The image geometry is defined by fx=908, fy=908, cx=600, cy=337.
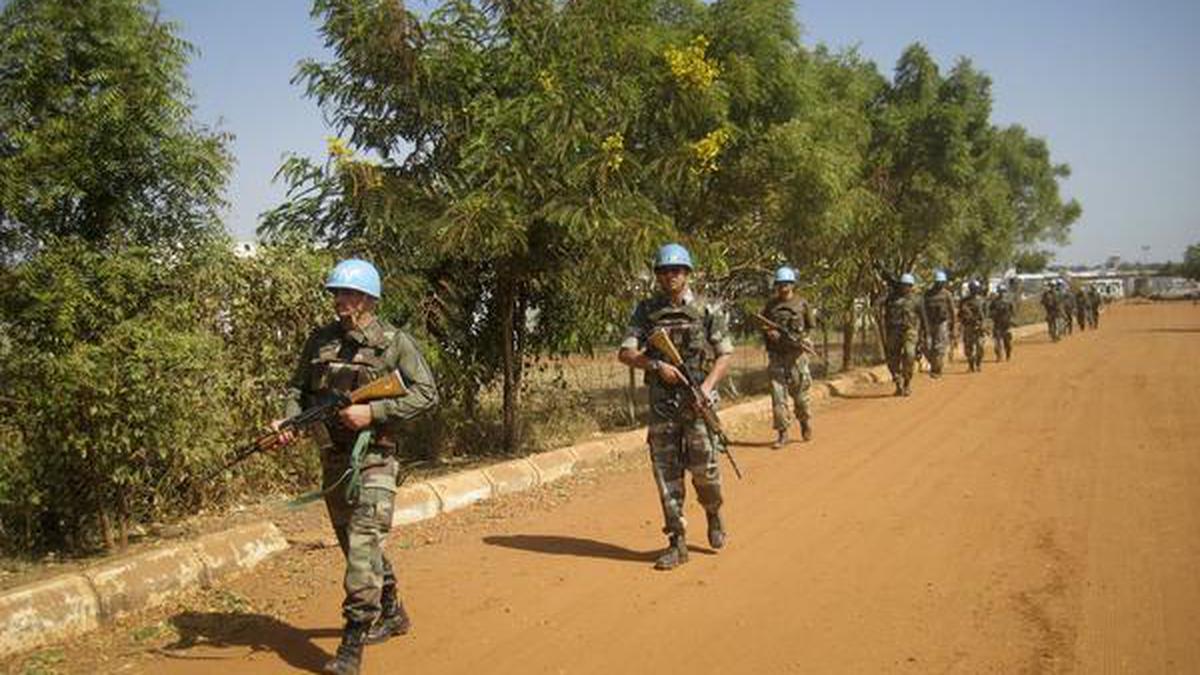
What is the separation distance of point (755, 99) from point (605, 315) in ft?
17.6

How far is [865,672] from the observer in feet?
13.5

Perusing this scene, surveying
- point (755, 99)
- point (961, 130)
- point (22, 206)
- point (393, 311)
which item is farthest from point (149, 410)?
point (961, 130)

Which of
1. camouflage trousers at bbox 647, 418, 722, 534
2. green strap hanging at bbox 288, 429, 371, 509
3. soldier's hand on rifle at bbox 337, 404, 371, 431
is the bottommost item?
camouflage trousers at bbox 647, 418, 722, 534

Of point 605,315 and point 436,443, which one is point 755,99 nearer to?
point 605,315

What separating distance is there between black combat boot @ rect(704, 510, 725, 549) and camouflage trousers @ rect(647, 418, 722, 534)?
7.8 inches

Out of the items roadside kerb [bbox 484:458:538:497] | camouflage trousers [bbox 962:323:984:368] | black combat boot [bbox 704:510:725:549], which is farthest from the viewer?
camouflage trousers [bbox 962:323:984:368]

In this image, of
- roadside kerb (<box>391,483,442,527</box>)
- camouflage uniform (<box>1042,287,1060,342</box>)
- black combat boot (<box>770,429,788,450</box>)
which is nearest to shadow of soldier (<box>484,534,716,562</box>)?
roadside kerb (<box>391,483,442,527</box>)

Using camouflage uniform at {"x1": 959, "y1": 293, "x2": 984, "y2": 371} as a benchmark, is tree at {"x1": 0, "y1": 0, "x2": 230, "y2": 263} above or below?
above

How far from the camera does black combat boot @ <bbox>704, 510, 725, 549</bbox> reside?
609cm

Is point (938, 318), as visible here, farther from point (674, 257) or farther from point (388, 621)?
point (388, 621)

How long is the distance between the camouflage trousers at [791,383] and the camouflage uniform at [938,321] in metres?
7.10

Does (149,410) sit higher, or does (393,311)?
(393,311)

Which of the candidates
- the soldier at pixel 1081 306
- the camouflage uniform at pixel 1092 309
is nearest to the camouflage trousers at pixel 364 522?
the soldier at pixel 1081 306

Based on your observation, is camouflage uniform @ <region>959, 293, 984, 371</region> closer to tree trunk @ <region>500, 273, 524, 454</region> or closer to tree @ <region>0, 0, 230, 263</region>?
tree trunk @ <region>500, 273, 524, 454</region>
